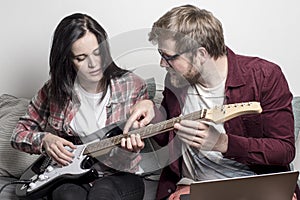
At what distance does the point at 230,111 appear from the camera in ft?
4.90

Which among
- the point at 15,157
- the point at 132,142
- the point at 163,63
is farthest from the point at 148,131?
the point at 15,157

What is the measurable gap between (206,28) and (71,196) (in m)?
0.60

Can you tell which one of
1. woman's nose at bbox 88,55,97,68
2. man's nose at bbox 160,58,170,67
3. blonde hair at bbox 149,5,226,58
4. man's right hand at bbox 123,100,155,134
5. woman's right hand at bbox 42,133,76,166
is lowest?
woman's right hand at bbox 42,133,76,166

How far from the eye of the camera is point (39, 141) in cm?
178

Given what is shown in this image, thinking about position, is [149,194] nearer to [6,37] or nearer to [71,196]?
[71,196]

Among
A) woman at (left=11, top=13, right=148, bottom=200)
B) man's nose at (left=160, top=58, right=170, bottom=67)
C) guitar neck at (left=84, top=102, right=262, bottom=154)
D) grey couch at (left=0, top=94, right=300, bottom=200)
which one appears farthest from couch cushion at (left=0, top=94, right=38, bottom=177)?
man's nose at (left=160, top=58, right=170, bottom=67)

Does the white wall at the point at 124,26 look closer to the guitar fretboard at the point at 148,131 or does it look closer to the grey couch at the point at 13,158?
the grey couch at the point at 13,158

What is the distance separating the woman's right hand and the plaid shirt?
45mm

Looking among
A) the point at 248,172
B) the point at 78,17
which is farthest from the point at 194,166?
the point at 78,17

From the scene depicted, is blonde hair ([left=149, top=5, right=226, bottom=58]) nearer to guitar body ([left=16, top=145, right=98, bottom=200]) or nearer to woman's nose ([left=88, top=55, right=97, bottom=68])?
woman's nose ([left=88, top=55, right=97, bottom=68])

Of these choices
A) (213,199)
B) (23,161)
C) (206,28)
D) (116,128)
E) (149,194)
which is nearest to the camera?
(213,199)

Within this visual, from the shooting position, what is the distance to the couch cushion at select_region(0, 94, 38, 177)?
202cm

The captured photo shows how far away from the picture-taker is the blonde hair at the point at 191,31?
1.59 meters

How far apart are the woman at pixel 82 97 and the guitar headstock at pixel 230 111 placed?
25cm
